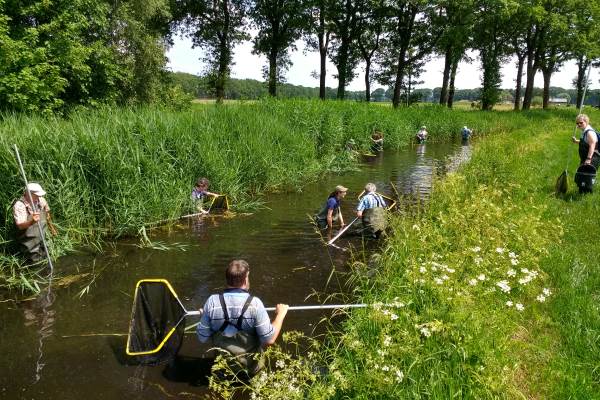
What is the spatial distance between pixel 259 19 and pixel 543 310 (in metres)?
41.5

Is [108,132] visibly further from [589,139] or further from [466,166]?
[589,139]

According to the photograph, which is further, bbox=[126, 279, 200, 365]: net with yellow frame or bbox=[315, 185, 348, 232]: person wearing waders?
bbox=[315, 185, 348, 232]: person wearing waders

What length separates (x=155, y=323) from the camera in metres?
6.34

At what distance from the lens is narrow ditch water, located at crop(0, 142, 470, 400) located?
5621mm

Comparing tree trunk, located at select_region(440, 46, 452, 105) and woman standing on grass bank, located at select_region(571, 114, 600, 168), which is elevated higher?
tree trunk, located at select_region(440, 46, 452, 105)

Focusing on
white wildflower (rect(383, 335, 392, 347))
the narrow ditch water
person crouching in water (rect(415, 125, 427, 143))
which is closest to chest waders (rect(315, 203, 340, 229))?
the narrow ditch water

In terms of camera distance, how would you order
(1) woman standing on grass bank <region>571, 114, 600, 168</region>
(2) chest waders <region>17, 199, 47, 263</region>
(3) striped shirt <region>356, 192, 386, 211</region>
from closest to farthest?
(2) chest waders <region>17, 199, 47, 263</region> < (1) woman standing on grass bank <region>571, 114, 600, 168</region> < (3) striped shirt <region>356, 192, 386, 211</region>

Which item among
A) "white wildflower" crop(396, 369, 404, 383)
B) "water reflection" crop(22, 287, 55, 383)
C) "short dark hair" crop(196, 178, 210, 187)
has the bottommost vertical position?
"water reflection" crop(22, 287, 55, 383)

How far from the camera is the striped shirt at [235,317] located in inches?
204

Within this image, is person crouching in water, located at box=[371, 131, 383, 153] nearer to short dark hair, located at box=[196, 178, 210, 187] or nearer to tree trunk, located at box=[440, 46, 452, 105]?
short dark hair, located at box=[196, 178, 210, 187]

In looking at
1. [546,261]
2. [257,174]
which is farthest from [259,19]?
[546,261]

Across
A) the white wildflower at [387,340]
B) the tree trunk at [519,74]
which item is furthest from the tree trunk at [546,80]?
the white wildflower at [387,340]

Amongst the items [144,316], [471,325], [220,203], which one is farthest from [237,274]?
[220,203]

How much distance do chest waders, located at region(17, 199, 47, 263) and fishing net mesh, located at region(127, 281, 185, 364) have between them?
364cm
